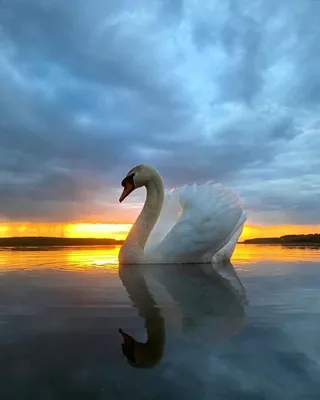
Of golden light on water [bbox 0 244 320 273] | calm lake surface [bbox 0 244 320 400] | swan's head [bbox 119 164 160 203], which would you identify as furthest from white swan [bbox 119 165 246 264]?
calm lake surface [bbox 0 244 320 400]

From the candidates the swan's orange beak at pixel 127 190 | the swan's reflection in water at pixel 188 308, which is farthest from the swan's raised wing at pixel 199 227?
the swan's reflection in water at pixel 188 308

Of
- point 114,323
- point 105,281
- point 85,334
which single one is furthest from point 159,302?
point 105,281

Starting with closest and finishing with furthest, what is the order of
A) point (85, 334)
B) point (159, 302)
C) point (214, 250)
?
point (85, 334), point (159, 302), point (214, 250)

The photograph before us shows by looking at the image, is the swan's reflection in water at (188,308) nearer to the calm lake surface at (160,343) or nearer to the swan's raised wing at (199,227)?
the calm lake surface at (160,343)

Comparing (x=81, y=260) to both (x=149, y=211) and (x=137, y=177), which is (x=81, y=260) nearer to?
(x=149, y=211)

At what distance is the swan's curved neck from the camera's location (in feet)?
41.9

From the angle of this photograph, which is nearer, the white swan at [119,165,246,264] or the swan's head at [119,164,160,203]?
the white swan at [119,165,246,264]

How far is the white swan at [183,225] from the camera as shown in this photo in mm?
11805

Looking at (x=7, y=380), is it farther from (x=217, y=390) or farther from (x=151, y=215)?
(x=151, y=215)

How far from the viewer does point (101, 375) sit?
296 cm

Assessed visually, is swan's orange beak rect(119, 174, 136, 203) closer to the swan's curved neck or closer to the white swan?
the white swan

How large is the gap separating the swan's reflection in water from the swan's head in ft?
14.7

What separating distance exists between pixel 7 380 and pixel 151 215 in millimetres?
10617

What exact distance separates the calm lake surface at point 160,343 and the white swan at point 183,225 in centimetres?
464
